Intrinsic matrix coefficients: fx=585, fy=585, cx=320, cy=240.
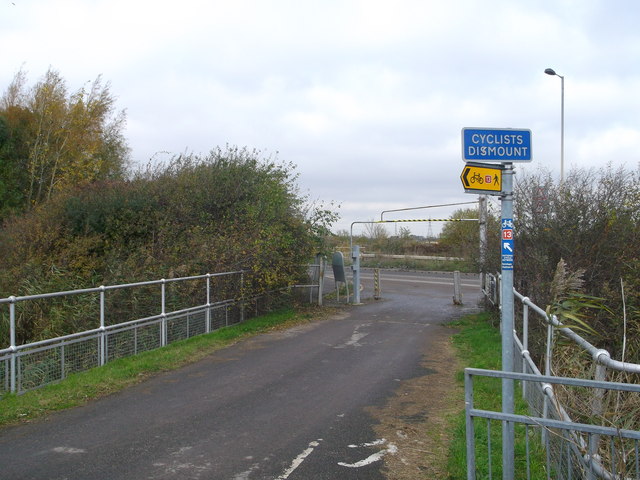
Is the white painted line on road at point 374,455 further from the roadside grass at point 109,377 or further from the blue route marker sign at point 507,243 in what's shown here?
the roadside grass at point 109,377

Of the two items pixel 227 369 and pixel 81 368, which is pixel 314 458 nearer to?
pixel 227 369

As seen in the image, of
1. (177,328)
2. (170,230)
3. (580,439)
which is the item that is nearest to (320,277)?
(170,230)

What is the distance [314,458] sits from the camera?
18.4 ft

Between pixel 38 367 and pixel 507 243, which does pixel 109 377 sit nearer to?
pixel 38 367

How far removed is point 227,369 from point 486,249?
777 centimetres

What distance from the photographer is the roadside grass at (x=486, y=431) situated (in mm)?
5156

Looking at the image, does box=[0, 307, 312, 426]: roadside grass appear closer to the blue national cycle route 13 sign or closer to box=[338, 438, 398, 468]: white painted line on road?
box=[338, 438, 398, 468]: white painted line on road

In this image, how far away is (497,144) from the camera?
17.4 feet

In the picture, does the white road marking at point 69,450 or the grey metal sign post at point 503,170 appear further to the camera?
the white road marking at point 69,450

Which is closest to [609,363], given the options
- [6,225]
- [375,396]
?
[375,396]

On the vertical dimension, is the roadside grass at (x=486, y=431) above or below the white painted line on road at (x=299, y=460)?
above

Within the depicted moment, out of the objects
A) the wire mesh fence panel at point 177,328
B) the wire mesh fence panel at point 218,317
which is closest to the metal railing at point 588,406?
the wire mesh fence panel at point 177,328

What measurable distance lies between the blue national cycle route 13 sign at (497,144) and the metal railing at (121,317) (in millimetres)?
6239

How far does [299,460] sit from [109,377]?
14.1 feet
